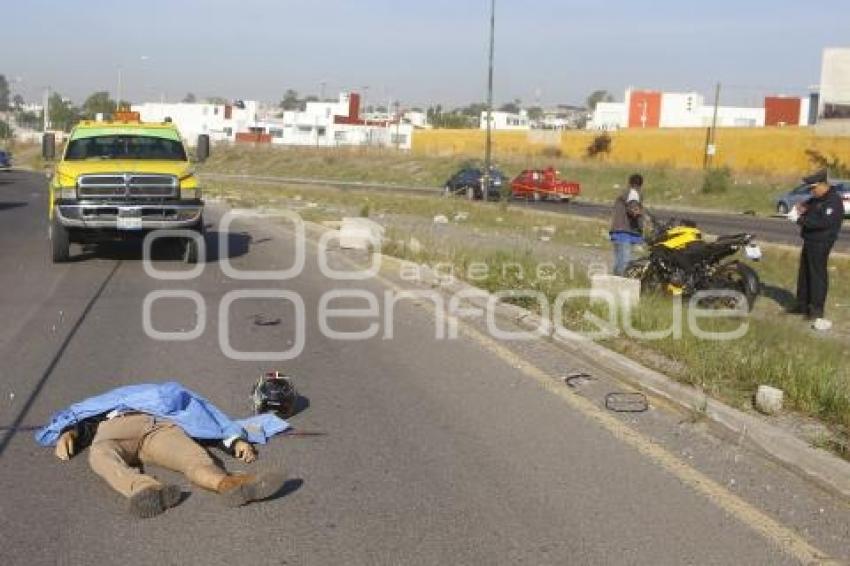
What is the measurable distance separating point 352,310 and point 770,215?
35.0m

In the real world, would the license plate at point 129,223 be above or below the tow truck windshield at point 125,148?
below

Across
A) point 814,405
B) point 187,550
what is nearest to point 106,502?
point 187,550

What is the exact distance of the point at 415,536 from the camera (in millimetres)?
4930

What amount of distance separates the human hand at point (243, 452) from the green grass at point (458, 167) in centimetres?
4208

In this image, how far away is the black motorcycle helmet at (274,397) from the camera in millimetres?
7023

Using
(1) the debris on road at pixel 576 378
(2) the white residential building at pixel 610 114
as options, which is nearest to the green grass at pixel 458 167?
(1) the debris on road at pixel 576 378

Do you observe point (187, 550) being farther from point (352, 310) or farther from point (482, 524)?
point (352, 310)

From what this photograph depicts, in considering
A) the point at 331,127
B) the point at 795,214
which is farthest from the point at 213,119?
the point at 795,214

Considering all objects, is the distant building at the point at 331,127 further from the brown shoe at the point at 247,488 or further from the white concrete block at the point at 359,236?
the brown shoe at the point at 247,488

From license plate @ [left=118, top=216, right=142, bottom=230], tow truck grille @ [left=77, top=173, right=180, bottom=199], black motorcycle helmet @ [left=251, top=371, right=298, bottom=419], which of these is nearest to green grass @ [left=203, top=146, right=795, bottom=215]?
tow truck grille @ [left=77, top=173, right=180, bottom=199]

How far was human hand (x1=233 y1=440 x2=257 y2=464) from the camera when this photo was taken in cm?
597

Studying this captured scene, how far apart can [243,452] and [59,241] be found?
11.3 m

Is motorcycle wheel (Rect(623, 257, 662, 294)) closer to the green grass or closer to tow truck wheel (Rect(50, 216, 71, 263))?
tow truck wheel (Rect(50, 216, 71, 263))

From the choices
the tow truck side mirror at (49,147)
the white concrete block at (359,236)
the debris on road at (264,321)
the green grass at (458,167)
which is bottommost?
the green grass at (458,167)
